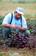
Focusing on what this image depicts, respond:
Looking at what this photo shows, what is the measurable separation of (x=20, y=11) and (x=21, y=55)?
100 cm

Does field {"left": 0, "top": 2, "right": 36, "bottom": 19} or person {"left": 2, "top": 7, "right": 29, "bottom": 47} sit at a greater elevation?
field {"left": 0, "top": 2, "right": 36, "bottom": 19}

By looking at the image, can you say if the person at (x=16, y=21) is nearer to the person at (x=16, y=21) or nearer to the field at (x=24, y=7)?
the person at (x=16, y=21)

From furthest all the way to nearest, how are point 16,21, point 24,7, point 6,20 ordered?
point 24,7
point 16,21
point 6,20

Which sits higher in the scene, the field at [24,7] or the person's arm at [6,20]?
the field at [24,7]

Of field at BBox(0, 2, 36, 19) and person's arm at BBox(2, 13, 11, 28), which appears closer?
person's arm at BBox(2, 13, 11, 28)

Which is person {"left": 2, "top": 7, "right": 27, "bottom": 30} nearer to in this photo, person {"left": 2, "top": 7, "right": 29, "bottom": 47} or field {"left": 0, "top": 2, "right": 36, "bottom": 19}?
person {"left": 2, "top": 7, "right": 29, "bottom": 47}

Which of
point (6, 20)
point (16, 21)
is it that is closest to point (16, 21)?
point (16, 21)

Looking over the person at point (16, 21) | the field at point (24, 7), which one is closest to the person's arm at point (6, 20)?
the person at point (16, 21)

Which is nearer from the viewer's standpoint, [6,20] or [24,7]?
[6,20]

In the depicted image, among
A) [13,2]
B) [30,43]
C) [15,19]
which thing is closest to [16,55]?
[30,43]

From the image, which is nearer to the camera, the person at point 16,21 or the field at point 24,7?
the person at point 16,21

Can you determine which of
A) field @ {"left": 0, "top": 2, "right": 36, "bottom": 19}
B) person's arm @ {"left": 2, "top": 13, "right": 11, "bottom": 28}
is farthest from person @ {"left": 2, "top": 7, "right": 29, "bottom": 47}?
field @ {"left": 0, "top": 2, "right": 36, "bottom": 19}

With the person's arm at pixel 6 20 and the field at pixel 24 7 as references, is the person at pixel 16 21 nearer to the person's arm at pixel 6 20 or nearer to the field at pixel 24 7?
the person's arm at pixel 6 20

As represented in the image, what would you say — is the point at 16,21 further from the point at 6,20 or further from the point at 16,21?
the point at 6,20
